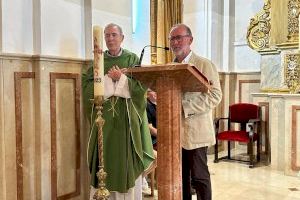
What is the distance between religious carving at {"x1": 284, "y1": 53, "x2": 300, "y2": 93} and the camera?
452 cm

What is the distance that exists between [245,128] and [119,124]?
3187 millimetres

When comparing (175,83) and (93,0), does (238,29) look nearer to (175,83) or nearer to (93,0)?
(93,0)

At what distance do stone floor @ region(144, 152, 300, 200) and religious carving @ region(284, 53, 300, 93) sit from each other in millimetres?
1136

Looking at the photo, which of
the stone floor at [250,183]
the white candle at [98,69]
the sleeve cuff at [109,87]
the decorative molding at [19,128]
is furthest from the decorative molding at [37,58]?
the stone floor at [250,183]

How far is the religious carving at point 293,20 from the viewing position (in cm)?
462

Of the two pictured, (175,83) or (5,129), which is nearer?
(175,83)

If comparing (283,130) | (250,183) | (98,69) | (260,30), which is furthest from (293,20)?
(98,69)

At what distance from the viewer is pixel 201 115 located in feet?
7.98

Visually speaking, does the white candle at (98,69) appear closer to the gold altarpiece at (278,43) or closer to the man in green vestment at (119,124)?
the man in green vestment at (119,124)

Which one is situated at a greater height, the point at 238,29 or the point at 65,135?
the point at 238,29

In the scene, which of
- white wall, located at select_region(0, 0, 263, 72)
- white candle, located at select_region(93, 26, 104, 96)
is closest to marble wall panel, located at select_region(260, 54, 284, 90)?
white wall, located at select_region(0, 0, 263, 72)

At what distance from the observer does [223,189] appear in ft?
12.4

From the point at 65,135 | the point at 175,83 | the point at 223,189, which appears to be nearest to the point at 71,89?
the point at 65,135

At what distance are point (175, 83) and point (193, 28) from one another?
13.0 feet
